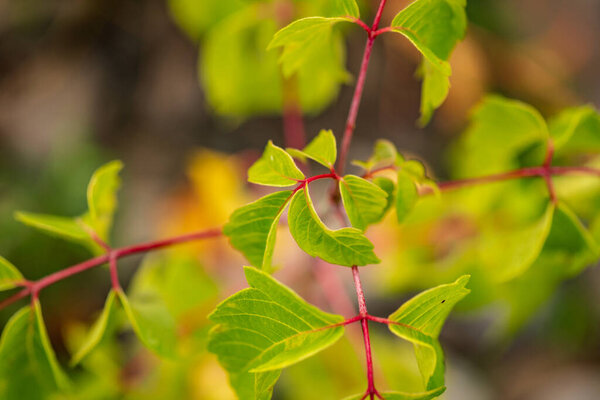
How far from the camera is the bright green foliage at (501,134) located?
628mm

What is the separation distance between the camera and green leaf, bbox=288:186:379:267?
1.41 ft

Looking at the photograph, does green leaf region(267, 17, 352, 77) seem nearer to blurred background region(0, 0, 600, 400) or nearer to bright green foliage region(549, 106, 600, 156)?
bright green foliage region(549, 106, 600, 156)

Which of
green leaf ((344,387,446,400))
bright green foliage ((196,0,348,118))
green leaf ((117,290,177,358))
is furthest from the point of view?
bright green foliage ((196,0,348,118))

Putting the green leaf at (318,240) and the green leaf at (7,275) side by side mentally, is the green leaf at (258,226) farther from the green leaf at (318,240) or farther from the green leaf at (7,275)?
the green leaf at (7,275)

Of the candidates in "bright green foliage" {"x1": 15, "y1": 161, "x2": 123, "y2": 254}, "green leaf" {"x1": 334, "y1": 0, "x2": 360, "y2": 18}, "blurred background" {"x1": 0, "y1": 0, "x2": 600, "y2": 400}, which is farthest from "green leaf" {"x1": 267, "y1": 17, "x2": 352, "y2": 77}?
"blurred background" {"x1": 0, "y1": 0, "x2": 600, "y2": 400}

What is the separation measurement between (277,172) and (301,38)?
13 cm

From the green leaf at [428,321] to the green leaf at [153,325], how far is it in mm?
266

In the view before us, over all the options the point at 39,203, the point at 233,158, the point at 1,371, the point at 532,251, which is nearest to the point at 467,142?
the point at 532,251

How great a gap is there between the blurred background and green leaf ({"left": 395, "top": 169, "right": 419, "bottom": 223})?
2.95 feet

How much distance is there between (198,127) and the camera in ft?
5.42

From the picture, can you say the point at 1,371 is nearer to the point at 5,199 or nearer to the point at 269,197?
the point at 269,197

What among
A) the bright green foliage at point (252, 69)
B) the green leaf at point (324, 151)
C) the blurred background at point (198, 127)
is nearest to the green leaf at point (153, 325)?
the green leaf at point (324, 151)

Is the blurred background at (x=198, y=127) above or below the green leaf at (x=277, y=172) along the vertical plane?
below

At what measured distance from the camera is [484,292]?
0.82m
